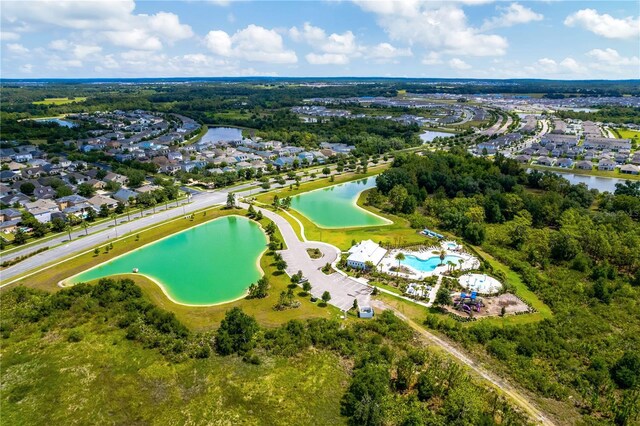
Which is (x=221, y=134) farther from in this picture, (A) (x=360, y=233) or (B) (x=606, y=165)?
(B) (x=606, y=165)

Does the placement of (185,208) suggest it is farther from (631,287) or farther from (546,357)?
(631,287)

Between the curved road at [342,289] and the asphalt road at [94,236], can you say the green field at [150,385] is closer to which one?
the curved road at [342,289]

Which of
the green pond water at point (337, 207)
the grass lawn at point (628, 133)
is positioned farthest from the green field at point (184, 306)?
the grass lawn at point (628, 133)

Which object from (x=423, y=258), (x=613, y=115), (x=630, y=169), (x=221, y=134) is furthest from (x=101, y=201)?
(x=613, y=115)

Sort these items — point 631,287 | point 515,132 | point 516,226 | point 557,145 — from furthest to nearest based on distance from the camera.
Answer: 1. point 515,132
2. point 557,145
3. point 516,226
4. point 631,287

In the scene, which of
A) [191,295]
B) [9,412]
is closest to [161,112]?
[191,295]
